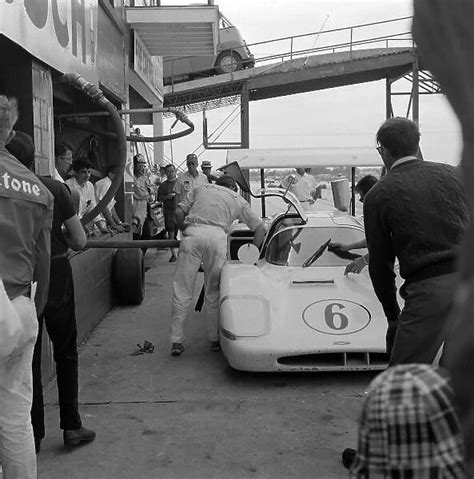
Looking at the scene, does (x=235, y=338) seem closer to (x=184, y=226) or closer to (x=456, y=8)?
(x=184, y=226)

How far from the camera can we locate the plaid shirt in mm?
1079

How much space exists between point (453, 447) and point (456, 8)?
654mm

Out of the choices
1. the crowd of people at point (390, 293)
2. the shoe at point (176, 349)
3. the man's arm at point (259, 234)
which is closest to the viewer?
the crowd of people at point (390, 293)

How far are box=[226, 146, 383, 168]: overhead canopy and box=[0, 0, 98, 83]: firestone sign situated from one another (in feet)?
6.40

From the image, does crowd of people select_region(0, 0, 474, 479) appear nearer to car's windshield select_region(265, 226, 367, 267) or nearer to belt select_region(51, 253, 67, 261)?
belt select_region(51, 253, 67, 261)

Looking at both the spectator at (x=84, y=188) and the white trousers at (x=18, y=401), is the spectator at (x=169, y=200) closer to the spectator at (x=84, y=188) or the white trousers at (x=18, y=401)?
the spectator at (x=84, y=188)

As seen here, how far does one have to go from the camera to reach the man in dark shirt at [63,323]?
140 inches

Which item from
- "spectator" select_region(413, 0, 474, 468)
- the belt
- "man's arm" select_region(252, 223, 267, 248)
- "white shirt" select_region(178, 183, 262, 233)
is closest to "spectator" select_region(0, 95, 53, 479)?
the belt

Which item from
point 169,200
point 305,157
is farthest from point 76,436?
point 169,200

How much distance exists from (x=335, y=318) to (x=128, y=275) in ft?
11.3

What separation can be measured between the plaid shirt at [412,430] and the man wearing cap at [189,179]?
10329 mm

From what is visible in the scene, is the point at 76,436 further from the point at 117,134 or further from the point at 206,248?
the point at 117,134

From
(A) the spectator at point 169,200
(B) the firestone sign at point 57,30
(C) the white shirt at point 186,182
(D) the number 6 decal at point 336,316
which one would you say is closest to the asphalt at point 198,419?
(D) the number 6 decal at point 336,316

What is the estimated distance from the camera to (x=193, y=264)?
6250 millimetres
